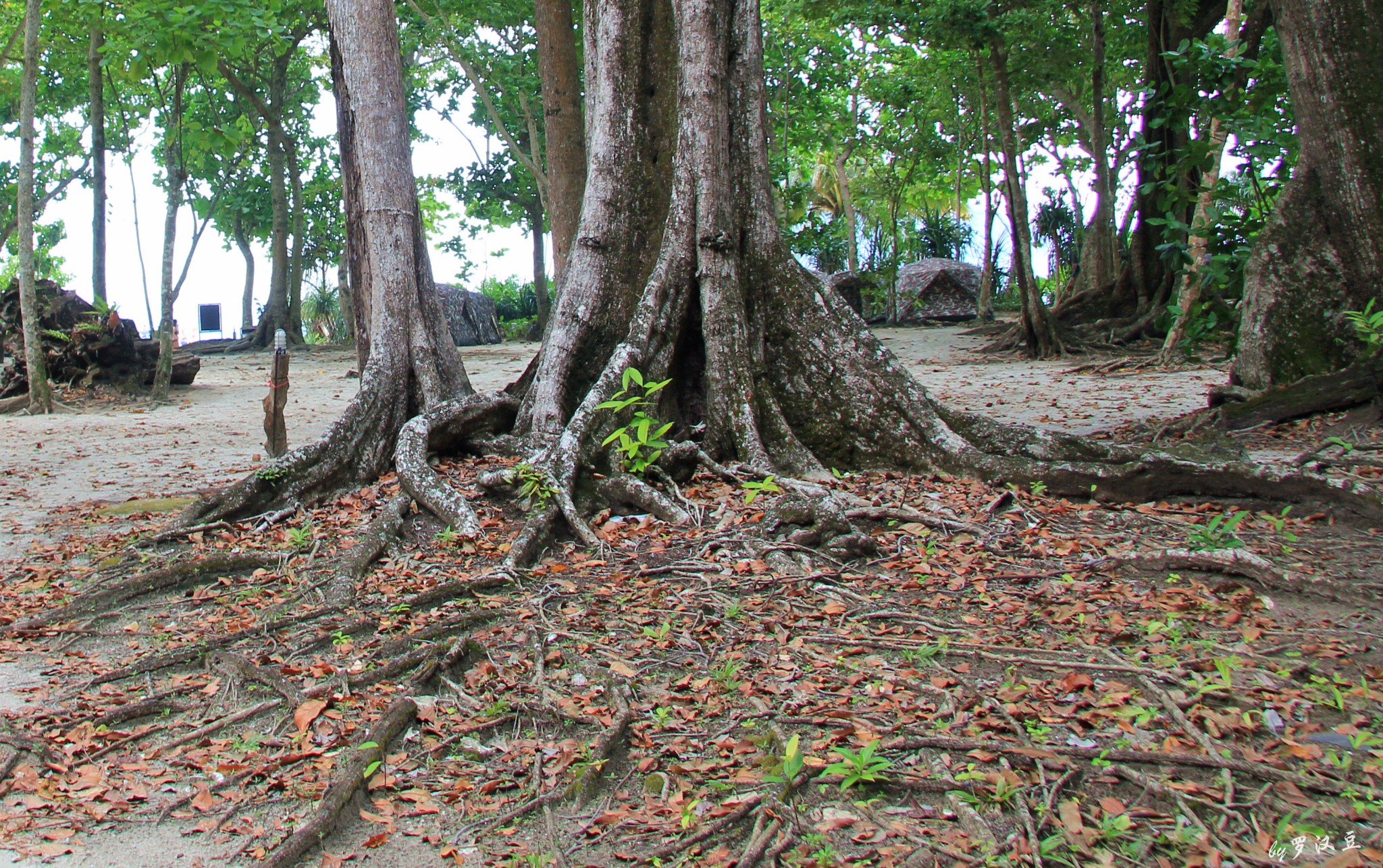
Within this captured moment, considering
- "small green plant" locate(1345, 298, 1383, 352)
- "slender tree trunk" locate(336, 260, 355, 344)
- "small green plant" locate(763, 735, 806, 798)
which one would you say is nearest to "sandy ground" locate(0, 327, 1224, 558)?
"small green plant" locate(1345, 298, 1383, 352)

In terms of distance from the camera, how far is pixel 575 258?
22.4 ft

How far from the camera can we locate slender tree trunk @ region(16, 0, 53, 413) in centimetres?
1184

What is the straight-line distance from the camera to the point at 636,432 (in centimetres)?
578

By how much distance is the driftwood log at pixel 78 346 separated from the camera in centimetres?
1396

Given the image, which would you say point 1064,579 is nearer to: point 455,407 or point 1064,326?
point 455,407

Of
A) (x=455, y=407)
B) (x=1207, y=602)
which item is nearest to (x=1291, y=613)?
(x=1207, y=602)

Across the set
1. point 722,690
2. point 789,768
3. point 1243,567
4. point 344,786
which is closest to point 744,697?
point 722,690

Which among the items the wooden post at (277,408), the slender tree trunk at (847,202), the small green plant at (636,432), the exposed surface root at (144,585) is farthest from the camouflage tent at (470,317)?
the exposed surface root at (144,585)

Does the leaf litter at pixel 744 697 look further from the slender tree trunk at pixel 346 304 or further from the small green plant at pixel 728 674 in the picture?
the slender tree trunk at pixel 346 304

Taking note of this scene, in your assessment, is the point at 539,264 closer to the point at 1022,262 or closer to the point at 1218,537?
the point at 1022,262

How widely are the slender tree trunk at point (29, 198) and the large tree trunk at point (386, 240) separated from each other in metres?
6.59

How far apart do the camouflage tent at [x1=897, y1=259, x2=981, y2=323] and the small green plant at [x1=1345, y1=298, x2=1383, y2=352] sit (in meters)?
17.4

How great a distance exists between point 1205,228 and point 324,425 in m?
8.25

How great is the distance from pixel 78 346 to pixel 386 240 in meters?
9.28
